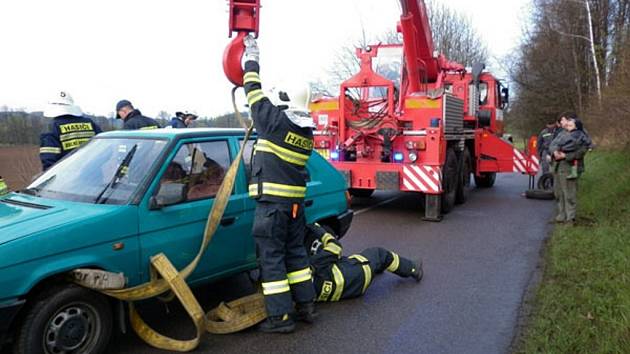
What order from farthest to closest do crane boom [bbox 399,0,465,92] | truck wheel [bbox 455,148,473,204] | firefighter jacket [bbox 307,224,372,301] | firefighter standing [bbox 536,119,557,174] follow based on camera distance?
firefighter standing [bbox 536,119,557,174], truck wheel [bbox 455,148,473,204], crane boom [bbox 399,0,465,92], firefighter jacket [bbox 307,224,372,301]

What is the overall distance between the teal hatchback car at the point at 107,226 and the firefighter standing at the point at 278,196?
1.35 feet

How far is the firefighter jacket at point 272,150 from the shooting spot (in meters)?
3.93

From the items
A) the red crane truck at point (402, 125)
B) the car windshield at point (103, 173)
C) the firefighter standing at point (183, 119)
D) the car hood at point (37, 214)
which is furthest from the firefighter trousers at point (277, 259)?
the firefighter standing at point (183, 119)

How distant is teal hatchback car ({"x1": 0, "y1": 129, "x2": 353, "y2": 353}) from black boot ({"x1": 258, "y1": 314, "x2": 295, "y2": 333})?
1.92ft

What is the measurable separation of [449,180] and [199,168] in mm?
6082

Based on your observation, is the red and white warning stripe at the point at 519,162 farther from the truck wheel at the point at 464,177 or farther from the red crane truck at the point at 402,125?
the red crane truck at the point at 402,125

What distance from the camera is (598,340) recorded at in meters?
3.59

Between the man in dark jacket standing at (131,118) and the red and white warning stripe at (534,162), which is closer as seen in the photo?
the man in dark jacket standing at (131,118)

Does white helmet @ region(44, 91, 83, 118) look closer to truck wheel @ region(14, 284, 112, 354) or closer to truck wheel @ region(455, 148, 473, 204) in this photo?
truck wheel @ region(14, 284, 112, 354)

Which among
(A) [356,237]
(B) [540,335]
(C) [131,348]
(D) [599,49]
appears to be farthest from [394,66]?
(D) [599,49]

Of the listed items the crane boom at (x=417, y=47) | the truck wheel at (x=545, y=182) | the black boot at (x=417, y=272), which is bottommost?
the black boot at (x=417, y=272)

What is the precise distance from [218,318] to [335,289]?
41.8 inches

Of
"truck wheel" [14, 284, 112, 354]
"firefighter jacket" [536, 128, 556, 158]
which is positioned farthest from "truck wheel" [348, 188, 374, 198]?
"truck wheel" [14, 284, 112, 354]

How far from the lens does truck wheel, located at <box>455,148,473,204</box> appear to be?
1018 centimetres
